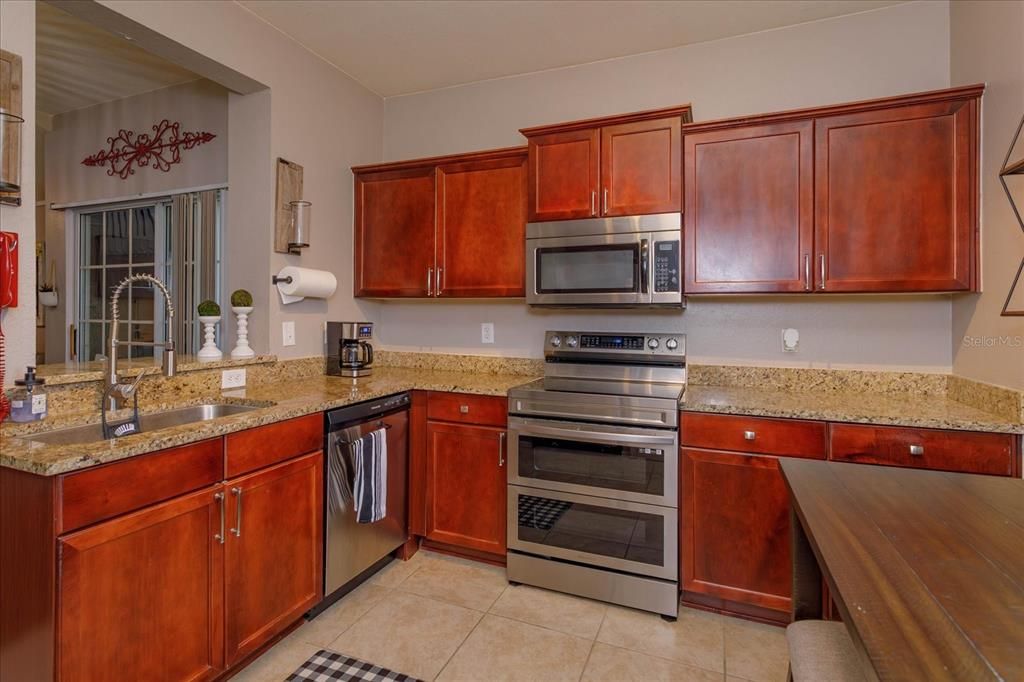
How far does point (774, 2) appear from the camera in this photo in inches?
93.2

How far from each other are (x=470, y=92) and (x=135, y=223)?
237cm

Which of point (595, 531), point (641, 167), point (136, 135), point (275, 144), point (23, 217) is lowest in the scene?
point (595, 531)

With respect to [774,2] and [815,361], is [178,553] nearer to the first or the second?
[815,361]

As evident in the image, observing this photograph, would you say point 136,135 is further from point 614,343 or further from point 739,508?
point 739,508

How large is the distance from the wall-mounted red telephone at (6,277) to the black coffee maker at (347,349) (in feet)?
4.38

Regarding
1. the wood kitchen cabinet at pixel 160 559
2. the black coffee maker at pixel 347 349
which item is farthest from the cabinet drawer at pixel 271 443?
the black coffee maker at pixel 347 349

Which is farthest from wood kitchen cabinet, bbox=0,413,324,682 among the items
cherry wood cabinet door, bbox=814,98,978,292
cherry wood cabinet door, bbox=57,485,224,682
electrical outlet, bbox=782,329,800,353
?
cherry wood cabinet door, bbox=814,98,978,292

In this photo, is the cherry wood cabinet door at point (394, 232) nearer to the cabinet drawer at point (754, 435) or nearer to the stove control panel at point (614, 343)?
the stove control panel at point (614, 343)

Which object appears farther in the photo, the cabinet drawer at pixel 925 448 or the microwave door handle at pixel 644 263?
the microwave door handle at pixel 644 263

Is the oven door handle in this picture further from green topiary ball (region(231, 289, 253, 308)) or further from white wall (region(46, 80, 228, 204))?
white wall (region(46, 80, 228, 204))

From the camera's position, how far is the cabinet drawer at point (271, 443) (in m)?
1.73

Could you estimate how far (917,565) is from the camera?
2.81 ft

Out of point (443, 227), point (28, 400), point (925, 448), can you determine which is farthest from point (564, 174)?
point (28, 400)

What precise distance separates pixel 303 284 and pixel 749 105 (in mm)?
2407
